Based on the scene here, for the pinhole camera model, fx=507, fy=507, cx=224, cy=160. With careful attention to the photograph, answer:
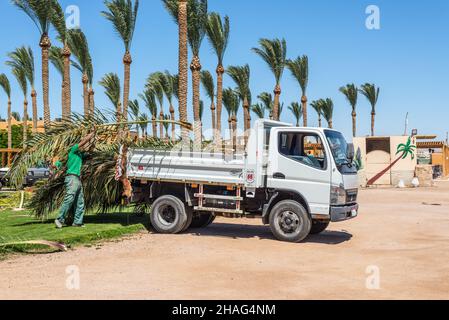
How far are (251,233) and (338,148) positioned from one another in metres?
3.15

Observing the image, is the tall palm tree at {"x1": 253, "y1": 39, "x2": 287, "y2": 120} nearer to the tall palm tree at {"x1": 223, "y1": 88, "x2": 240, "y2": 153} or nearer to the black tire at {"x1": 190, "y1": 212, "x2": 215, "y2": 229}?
the tall palm tree at {"x1": 223, "y1": 88, "x2": 240, "y2": 153}

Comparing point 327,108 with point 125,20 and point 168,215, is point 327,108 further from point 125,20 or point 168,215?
point 168,215

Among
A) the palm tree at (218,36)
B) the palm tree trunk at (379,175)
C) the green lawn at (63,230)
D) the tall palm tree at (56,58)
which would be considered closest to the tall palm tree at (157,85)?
the tall palm tree at (56,58)

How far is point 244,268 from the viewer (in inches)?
324

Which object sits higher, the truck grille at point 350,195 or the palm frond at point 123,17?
the palm frond at point 123,17

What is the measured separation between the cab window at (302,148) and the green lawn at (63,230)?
420 centimetres

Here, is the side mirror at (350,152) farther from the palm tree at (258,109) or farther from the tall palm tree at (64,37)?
the palm tree at (258,109)

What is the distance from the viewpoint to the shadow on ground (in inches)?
454

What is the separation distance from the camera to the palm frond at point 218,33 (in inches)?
1420

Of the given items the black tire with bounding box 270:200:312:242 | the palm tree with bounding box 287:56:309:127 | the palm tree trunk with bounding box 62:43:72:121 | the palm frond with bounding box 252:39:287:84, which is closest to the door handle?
the black tire with bounding box 270:200:312:242

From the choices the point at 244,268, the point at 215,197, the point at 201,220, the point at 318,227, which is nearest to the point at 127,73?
the point at 201,220

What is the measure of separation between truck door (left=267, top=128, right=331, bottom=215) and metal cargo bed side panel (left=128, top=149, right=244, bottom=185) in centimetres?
79

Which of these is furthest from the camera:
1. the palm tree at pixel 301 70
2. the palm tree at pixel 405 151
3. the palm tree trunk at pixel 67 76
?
the palm tree at pixel 301 70
